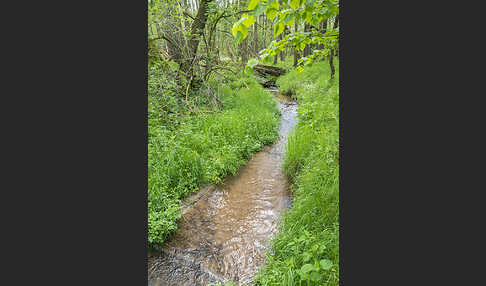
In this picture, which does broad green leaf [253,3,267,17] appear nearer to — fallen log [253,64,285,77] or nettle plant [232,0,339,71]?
nettle plant [232,0,339,71]

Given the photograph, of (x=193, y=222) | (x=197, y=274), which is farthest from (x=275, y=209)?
(x=197, y=274)

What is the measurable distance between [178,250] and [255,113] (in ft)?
18.8

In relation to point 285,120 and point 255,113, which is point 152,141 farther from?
point 285,120

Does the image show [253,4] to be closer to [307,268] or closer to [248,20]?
[248,20]

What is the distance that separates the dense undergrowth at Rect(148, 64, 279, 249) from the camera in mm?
4098

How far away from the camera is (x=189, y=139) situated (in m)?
5.66

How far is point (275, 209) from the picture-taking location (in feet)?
14.5

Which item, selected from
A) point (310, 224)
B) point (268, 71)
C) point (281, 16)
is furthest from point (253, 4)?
point (268, 71)

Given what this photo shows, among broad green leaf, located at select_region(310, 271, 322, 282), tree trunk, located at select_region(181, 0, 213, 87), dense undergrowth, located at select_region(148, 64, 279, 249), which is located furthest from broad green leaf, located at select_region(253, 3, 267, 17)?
tree trunk, located at select_region(181, 0, 213, 87)

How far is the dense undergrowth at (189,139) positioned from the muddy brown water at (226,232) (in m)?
0.24

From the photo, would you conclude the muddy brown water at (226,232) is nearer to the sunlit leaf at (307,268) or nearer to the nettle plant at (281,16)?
the sunlit leaf at (307,268)

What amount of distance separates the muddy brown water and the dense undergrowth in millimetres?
240

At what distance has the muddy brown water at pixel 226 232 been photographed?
3.20 m

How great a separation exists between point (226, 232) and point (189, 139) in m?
2.49
